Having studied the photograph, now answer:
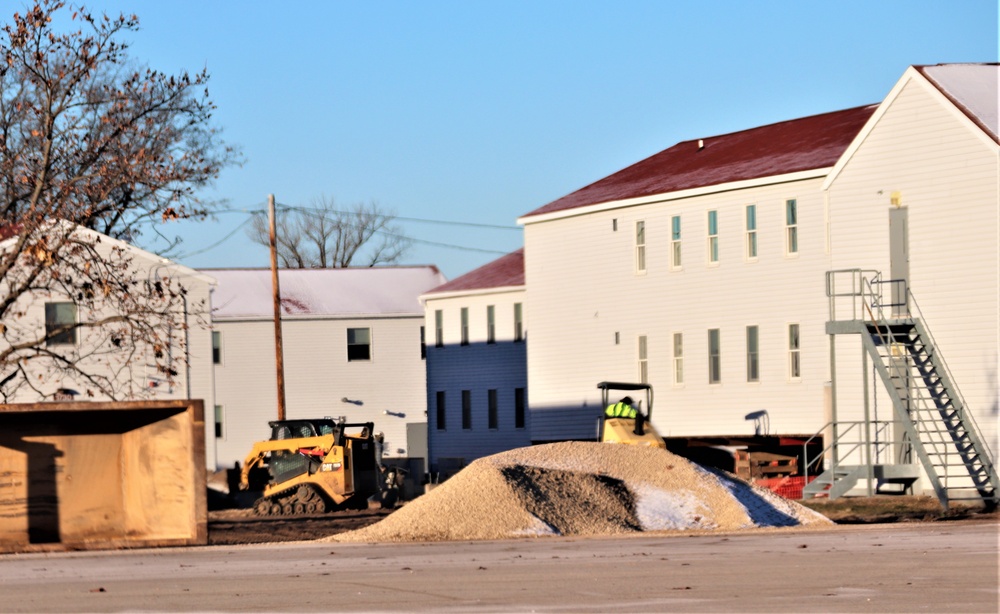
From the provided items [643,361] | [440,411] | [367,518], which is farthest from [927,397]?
[440,411]

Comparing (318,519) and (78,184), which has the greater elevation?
(78,184)

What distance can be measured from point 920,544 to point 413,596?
27.9ft

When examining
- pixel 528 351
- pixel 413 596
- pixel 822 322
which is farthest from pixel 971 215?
pixel 413 596

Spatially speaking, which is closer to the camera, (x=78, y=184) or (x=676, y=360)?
(x=78, y=184)

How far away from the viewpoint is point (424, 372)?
227ft

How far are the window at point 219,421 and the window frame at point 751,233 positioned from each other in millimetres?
28174

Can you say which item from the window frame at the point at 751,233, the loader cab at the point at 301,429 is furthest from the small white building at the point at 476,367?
the loader cab at the point at 301,429

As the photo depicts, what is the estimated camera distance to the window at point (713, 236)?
4528 cm

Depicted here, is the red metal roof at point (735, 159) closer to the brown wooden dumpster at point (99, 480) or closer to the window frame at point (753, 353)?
the window frame at point (753, 353)

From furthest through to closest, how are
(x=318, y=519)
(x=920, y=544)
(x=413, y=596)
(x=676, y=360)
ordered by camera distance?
1. (x=676, y=360)
2. (x=318, y=519)
3. (x=920, y=544)
4. (x=413, y=596)

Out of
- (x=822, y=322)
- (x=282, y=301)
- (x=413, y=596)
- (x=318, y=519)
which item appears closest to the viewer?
(x=413, y=596)

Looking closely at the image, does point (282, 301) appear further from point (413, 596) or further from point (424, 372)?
point (413, 596)

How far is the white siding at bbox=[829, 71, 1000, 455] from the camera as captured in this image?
36375 mm

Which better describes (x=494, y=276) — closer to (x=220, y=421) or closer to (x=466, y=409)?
(x=466, y=409)
